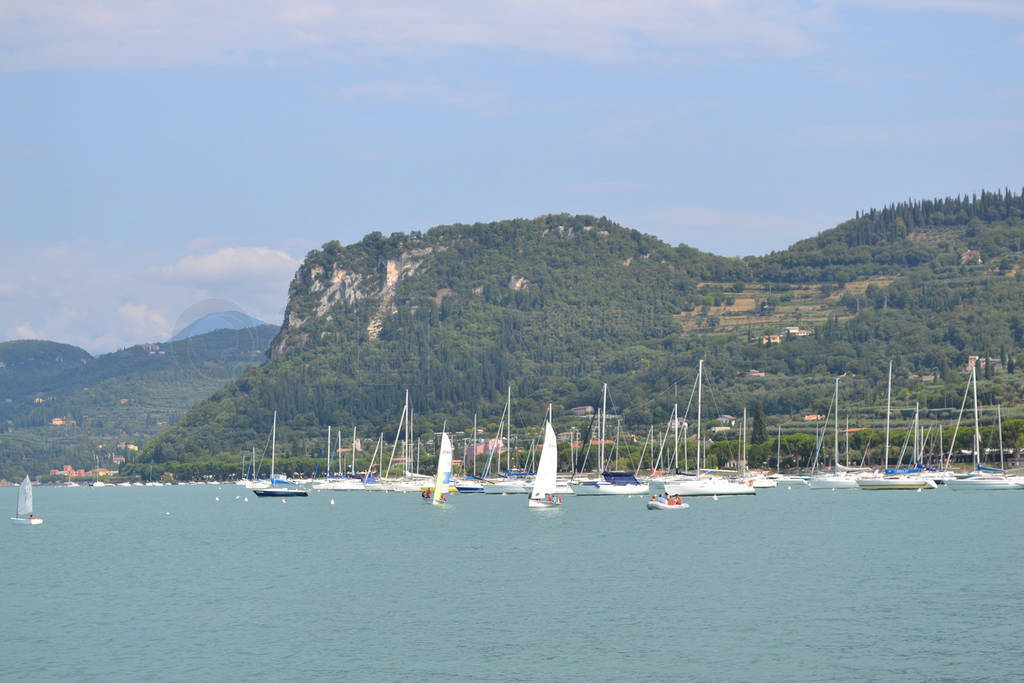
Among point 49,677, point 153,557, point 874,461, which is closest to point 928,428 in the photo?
point 874,461

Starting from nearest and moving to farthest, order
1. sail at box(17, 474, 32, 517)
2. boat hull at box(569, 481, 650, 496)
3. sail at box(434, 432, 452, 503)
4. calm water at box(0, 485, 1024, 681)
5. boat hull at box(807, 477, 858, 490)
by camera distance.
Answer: calm water at box(0, 485, 1024, 681) → sail at box(17, 474, 32, 517) → sail at box(434, 432, 452, 503) → boat hull at box(569, 481, 650, 496) → boat hull at box(807, 477, 858, 490)

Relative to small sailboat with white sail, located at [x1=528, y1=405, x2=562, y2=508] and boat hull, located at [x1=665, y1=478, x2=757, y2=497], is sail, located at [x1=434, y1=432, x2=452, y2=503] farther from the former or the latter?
boat hull, located at [x1=665, y1=478, x2=757, y2=497]

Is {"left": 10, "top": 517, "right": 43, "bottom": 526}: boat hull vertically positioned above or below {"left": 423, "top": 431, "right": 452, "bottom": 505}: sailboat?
below

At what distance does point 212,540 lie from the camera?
3135 inches

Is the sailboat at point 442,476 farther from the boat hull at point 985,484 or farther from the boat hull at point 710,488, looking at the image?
the boat hull at point 985,484

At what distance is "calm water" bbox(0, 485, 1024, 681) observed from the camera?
35.1 m

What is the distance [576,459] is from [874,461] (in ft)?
130

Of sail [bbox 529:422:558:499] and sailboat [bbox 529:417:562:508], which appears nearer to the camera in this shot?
sail [bbox 529:422:558:499]

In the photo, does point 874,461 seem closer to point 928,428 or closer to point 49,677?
point 928,428

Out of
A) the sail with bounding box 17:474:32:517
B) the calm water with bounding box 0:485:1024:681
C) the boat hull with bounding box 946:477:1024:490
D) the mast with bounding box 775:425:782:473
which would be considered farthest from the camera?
the mast with bounding box 775:425:782:473

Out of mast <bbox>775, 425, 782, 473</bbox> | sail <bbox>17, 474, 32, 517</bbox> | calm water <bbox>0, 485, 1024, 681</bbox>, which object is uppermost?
mast <bbox>775, 425, 782, 473</bbox>

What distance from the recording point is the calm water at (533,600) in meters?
35.1

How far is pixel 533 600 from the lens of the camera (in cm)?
4700

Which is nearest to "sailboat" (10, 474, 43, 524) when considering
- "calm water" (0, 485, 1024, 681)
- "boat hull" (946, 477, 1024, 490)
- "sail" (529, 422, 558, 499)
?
"calm water" (0, 485, 1024, 681)
